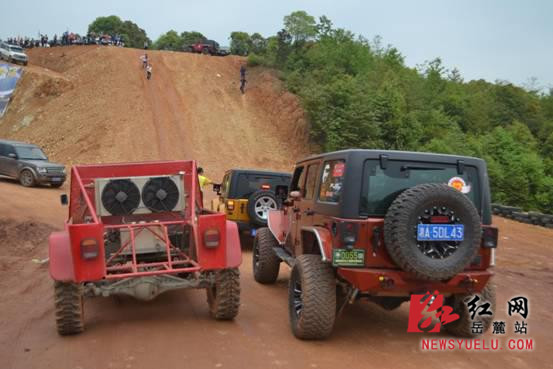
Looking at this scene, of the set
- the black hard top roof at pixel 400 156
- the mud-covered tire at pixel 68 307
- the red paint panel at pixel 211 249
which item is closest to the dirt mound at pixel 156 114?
the red paint panel at pixel 211 249

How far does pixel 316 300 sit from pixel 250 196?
6402 millimetres

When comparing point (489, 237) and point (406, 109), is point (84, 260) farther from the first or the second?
point (406, 109)

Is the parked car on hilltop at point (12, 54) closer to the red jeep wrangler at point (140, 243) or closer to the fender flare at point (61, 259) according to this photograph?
the red jeep wrangler at point (140, 243)

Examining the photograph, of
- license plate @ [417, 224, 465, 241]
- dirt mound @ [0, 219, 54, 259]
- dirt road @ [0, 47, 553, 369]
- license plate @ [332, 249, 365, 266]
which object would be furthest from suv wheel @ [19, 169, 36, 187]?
license plate @ [417, 224, 465, 241]

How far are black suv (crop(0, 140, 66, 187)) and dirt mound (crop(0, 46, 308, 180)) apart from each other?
5.66 metres

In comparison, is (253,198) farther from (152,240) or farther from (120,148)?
(120,148)

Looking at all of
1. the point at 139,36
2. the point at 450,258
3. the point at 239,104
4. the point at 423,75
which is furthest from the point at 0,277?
the point at 139,36

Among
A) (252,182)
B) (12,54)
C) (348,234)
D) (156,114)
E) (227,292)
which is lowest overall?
(227,292)

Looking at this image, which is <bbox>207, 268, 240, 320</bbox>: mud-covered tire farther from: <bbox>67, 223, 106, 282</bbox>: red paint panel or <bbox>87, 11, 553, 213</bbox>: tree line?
<bbox>87, 11, 553, 213</bbox>: tree line

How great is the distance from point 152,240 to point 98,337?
1.46 m

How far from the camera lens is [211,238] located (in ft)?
20.2

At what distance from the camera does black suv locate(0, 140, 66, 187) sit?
68.3ft

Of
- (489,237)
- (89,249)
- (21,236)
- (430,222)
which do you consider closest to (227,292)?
(89,249)

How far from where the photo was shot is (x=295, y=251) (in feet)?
24.2
